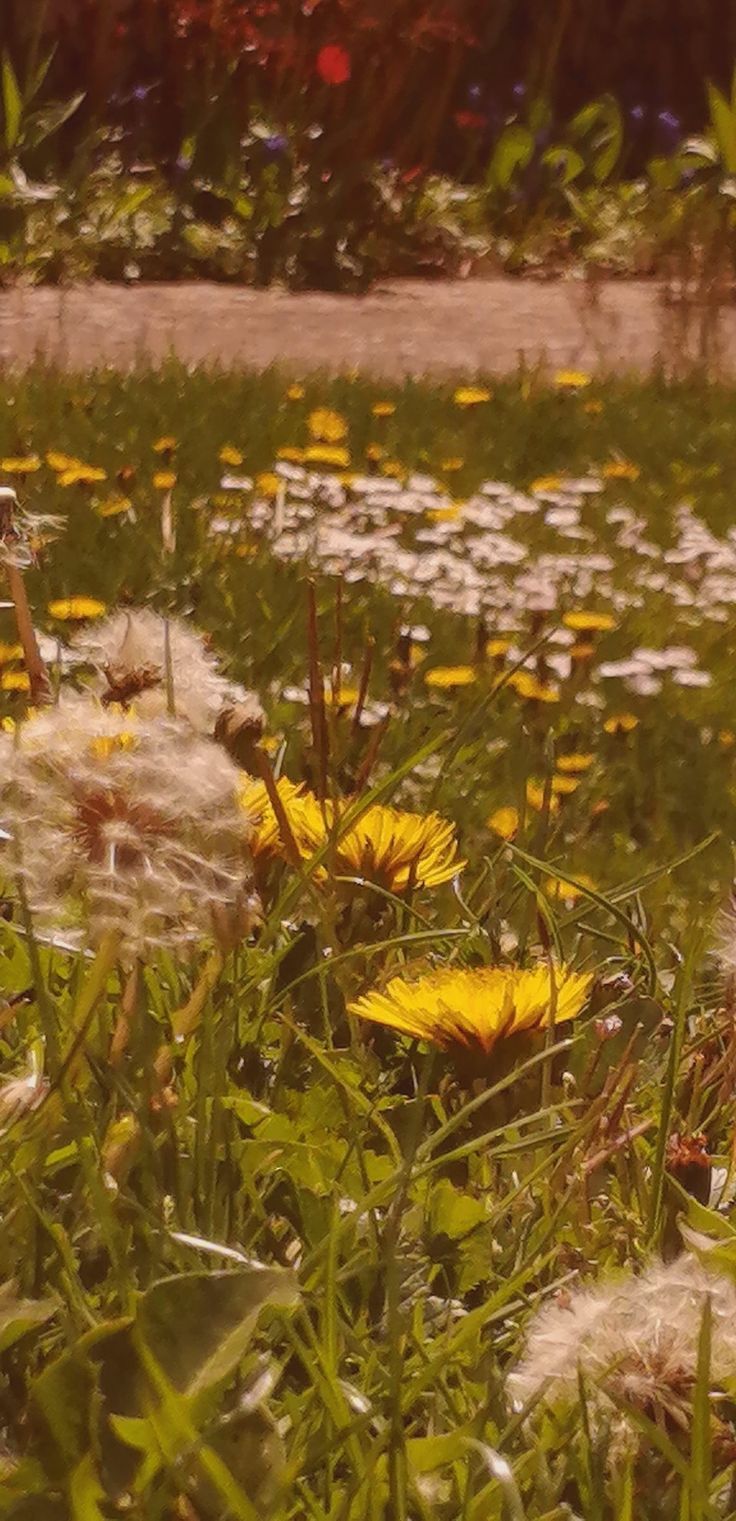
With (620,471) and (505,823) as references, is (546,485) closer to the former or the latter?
(620,471)

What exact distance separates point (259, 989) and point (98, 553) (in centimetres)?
267

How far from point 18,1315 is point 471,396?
4.55m

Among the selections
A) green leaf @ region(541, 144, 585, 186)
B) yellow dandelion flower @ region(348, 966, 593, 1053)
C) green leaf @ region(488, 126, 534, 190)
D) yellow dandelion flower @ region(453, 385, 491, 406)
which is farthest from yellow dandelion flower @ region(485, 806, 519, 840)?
green leaf @ region(541, 144, 585, 186)

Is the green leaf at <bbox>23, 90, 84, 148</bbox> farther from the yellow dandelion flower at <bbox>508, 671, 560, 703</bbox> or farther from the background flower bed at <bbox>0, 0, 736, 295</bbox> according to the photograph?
the yellow dandelion flower at <bbox>508, 671, 560, 703</bbox>

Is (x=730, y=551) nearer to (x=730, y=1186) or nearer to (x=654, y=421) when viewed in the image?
(x=654, y=421)

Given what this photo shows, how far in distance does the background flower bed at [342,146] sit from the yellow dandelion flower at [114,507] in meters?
3.73

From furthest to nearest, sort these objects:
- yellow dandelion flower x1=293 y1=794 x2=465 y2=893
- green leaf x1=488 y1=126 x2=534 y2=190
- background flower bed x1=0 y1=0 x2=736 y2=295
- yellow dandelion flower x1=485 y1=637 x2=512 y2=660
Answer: green leaf x1=488 y1=126 x2=534 y2=190 → background flower bed x1=0 y1=0 x2=736 y2=295 → yellow dandelion flower x1=485 y1=637 x2=512 y2=660 → yellow dandelion flower x1=293 y1=794 x2=465 y2=893

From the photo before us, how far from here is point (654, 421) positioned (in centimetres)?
583

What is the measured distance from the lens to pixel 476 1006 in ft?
3.89

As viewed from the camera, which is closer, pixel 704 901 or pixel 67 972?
pixel 67 972

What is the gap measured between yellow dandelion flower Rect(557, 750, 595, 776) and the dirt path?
2927mm

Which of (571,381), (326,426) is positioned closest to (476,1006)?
(326,426)

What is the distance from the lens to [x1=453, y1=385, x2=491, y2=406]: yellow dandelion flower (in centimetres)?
530

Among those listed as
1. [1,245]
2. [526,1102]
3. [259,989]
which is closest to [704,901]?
[259,989]
